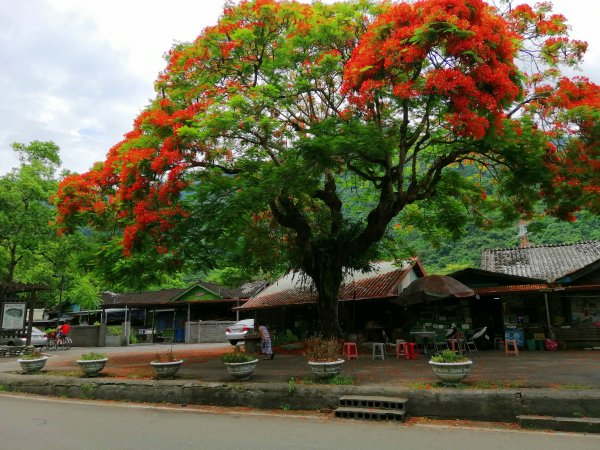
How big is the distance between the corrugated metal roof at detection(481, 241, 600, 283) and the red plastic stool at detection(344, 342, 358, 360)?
7.58m

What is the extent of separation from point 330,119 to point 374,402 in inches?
265

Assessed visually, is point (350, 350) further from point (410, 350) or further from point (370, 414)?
point (370, 414)

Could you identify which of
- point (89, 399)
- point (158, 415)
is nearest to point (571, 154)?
point (158, 415)

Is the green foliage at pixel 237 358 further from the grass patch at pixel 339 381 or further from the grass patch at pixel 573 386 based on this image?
the grass patch at pixel 573 386

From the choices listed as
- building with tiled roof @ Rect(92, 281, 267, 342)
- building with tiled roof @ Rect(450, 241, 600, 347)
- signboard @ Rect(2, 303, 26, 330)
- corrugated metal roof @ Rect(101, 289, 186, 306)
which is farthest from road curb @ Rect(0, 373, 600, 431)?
corrugated metal roof @ Rect(101, 289, 186, 306)

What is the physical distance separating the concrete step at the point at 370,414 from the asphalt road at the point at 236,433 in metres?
0.19

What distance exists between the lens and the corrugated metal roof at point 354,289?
17578mm

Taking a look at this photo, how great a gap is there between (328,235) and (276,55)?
6326 mm

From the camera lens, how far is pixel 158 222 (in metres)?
11.2

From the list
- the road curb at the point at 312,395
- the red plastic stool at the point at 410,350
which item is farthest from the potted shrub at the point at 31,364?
the red plastic stool at the point at 410,350

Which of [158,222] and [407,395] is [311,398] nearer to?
[407,395]

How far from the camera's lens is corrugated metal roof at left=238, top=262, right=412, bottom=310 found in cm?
1758

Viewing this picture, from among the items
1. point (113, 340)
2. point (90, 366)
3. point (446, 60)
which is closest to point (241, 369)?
point (90, 366)

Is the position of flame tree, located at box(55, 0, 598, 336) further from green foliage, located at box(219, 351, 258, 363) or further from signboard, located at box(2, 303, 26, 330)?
signboard, located at box(2, 303, 26, 330)
